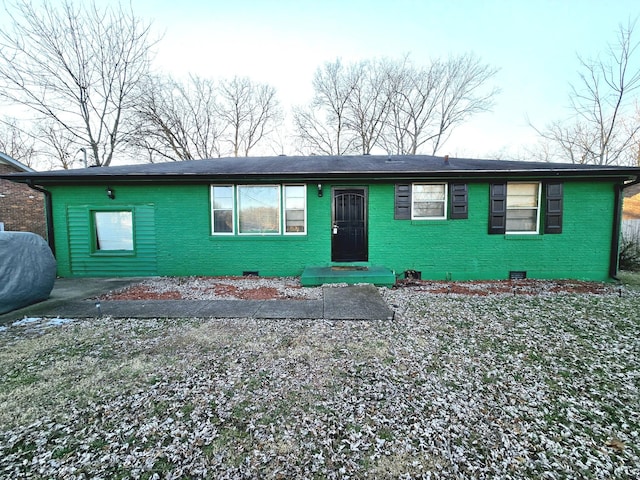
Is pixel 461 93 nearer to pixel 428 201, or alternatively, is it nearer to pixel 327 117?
pixel 327 117

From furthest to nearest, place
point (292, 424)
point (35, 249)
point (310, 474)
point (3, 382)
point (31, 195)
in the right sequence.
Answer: point (31, 195) < point (35, 249) < point (3, 382) < point (292, 424) < point (310, 474)

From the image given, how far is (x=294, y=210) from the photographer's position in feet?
22.5

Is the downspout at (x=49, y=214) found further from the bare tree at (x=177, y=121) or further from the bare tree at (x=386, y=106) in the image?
the bare tree at (x=386, y=106)

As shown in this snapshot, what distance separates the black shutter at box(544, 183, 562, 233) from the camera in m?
6.46

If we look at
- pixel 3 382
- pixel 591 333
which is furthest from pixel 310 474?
pixel 591 333

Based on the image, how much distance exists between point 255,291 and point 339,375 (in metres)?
3.34

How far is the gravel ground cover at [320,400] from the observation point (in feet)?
5.19

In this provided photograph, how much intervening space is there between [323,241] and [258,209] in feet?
6.12

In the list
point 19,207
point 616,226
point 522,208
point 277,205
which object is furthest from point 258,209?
point 19,207

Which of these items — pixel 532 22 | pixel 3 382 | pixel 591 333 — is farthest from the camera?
pixel 532 22

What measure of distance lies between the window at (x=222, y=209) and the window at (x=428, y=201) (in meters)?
4.62

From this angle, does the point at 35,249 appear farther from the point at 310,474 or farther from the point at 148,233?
the point at 310,474

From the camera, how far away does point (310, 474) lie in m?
1.51

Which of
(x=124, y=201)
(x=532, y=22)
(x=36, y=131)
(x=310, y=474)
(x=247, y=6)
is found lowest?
(x=310, y=474)
